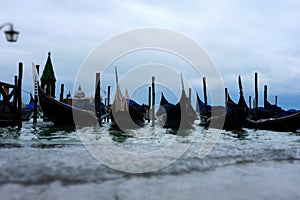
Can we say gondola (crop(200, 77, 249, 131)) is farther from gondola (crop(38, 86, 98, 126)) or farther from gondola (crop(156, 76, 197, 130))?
gondola (crop(38, 86, 98, 126))

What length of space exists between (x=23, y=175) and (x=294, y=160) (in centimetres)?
438

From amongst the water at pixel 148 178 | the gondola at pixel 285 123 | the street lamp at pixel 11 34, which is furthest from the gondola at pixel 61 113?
the water at pixel 148 178

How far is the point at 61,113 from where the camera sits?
1464 centimetres

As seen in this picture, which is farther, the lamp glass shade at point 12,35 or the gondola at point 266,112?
the gondola at point 266,112

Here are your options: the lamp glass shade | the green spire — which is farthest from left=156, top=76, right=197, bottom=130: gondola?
the green spire

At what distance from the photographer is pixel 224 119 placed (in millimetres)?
15516

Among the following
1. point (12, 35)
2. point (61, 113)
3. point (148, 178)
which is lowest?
point (148, 178)

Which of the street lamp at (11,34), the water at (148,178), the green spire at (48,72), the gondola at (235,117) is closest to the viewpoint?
the water at (148,178)

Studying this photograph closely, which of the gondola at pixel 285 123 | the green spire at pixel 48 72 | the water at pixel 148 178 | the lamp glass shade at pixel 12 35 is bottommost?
the water at pixel 148 178

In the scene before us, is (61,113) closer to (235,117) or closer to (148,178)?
(235,117)

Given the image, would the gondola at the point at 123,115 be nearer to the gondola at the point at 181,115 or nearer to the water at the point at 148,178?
the gondola at the point at 181,115

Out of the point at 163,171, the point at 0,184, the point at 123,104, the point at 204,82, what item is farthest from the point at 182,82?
the point at 0,184

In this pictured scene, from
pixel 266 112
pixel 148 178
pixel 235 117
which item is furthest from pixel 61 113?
pixel 266 112

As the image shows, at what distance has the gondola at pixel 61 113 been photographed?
14.2 meters
